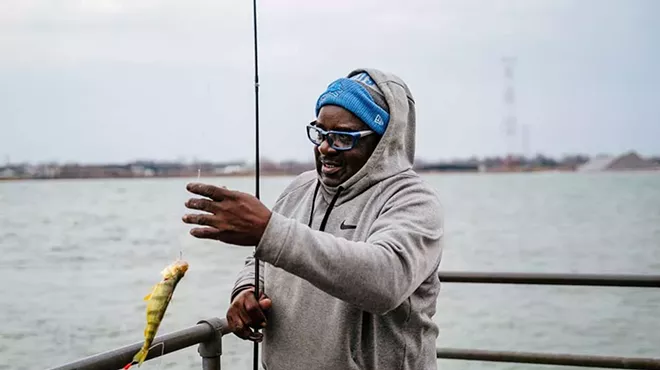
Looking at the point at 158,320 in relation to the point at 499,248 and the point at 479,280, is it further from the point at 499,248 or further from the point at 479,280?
the point at 499,248

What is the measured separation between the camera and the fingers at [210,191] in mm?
1739

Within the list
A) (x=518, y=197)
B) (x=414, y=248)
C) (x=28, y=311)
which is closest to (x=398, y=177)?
(x=414, y=248)

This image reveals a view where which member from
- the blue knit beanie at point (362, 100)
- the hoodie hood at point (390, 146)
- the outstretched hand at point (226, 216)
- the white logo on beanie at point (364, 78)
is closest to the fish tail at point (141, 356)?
the outstretched hand at point (226, 216)

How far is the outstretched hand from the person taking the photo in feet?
5.76

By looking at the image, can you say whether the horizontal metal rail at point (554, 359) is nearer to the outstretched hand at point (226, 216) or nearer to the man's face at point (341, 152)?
the man's face at point (341, 152)

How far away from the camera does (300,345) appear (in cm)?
228

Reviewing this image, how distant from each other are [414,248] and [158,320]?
65 cm

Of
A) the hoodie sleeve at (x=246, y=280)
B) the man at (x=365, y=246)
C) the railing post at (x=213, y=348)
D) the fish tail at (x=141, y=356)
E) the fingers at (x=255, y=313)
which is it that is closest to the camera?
the man at (x=365, y=246)

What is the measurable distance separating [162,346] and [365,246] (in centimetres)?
91

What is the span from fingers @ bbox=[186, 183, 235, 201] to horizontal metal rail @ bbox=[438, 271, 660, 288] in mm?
2077

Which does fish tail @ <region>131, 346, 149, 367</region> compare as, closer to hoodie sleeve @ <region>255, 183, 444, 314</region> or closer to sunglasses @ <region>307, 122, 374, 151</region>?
hoodie sleeve @ <region>255, 183, 444, 314</region>

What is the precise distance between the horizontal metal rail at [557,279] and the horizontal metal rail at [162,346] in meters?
1.23

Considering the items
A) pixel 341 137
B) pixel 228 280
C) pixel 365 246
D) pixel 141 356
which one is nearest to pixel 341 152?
pixel 341 137

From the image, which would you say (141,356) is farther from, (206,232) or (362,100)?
(362,100)
